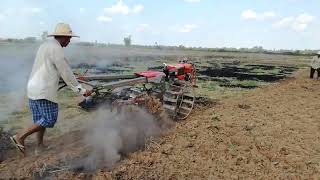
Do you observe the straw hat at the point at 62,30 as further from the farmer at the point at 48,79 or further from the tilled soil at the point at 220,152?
the tilled soil at the point at 220,152

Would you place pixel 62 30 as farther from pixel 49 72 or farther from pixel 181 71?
pixel 181 71

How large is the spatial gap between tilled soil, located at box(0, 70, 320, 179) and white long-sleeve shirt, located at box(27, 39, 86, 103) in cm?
93

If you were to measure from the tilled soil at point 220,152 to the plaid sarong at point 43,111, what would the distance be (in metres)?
0.51

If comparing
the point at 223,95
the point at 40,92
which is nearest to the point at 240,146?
the point at 40,92

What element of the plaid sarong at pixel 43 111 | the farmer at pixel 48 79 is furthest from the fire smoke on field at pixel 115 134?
the farmer at pixel 48 79

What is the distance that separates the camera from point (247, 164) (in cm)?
550

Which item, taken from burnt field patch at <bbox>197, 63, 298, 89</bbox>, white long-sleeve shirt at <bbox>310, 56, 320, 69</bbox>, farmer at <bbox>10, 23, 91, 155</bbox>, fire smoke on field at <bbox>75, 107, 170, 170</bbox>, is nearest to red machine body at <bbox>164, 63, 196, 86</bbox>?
fire smoke on field at <bbox>75, 107, 170, 170</bbox>

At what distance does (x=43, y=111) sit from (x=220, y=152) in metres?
2.62

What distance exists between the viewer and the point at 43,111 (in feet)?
17.3

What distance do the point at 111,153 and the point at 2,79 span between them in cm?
853

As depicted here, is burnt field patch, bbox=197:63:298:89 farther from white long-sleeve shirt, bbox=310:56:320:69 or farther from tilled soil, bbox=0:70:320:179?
tilled soil, bbox=0:70:320:179

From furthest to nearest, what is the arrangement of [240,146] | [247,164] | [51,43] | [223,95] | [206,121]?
[223,95] < [206,121] < [240,146] < [247,164] < [51,43]

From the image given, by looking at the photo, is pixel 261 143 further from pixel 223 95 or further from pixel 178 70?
pixel 223 95

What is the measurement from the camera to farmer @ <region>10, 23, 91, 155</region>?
5.13 meters
